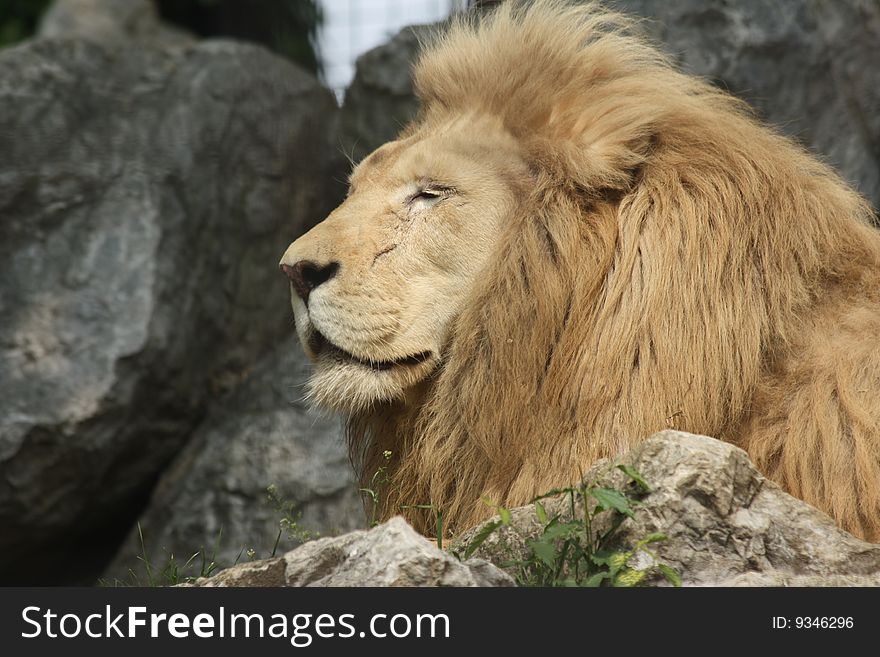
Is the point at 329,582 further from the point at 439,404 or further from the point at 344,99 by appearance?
the point at 344,99

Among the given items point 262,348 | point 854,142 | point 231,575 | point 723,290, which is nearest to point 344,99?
point 262,348

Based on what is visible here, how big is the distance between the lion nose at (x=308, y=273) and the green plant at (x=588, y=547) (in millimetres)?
880

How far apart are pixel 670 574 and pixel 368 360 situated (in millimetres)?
1092

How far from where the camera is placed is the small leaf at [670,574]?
7.69 ft

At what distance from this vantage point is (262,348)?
647 centimetres

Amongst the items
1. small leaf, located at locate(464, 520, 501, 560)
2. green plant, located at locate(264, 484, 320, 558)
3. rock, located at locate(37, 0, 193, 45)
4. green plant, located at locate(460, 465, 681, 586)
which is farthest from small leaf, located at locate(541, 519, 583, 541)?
rock, located at locate(37, 0, 193, 45)

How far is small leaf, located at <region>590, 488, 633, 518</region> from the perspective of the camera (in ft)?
7.98

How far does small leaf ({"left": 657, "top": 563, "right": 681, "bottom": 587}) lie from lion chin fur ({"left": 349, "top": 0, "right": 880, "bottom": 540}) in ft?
1.82

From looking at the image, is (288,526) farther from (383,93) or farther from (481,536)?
(383,93)

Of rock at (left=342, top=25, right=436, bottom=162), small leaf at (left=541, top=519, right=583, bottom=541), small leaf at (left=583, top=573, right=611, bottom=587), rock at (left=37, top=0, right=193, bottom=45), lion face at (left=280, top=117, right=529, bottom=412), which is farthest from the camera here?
rock at (left=37, top=0, right=193, bottom=45)

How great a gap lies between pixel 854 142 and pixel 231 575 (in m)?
4.25

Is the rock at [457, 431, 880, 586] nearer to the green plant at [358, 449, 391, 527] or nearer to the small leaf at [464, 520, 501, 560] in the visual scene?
the small leaf at [464, 520, 501, 560]

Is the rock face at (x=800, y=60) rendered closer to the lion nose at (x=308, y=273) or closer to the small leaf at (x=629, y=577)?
the lion nose at (x=308, y=273)
